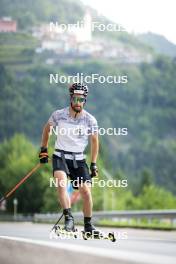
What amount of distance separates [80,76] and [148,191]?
117m

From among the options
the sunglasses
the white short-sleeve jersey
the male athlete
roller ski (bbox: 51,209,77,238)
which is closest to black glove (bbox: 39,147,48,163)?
the male athlete

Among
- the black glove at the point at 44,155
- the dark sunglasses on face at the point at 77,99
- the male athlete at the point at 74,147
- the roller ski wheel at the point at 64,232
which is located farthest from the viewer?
the black glove at the point at 44,155

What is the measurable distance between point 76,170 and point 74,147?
20 cm

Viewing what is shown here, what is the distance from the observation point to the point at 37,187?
36938mm

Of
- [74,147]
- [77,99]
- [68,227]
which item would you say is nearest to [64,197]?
[68,227]

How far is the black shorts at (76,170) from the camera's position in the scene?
26.7ft

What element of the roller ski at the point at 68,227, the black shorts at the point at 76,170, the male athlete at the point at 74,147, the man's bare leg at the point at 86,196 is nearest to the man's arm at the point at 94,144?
the male athlete at the point at 74,147

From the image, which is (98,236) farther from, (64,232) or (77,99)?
(77,99)

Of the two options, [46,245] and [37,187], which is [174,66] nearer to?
[37,187]

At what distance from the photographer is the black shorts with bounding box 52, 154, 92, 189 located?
8148mm

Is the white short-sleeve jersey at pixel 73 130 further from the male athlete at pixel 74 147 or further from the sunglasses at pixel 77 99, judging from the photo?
the sunglasses at pixel 77 99

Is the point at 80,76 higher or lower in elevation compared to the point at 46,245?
higher

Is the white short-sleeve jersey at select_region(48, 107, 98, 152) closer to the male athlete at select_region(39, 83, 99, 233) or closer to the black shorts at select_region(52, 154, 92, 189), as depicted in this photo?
the male athlete at select_region(39, 83, 99, 233)

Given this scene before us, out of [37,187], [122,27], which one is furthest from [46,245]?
[37,187]
